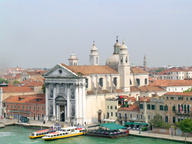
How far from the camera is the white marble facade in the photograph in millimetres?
48562

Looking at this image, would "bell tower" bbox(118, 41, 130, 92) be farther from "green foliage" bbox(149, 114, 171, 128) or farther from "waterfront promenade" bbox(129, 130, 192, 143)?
"green foliage" bbox(149, 114, 171, 128)

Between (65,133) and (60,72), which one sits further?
(60,72)

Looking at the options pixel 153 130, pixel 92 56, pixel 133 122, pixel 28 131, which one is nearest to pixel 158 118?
pixel 153 130

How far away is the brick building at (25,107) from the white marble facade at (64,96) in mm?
2092

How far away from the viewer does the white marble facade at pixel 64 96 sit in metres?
48.6

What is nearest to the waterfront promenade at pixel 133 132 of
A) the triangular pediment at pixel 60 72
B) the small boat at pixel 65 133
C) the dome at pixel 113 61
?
the small boat at pixel 65 133

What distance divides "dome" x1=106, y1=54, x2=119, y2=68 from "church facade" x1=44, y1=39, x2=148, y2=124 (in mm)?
1067

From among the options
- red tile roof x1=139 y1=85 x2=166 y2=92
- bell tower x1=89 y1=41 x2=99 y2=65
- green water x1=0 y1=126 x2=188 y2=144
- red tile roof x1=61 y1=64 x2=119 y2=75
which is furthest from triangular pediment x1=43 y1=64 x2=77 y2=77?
red tile roof x1=139 y1=85 x2=166 y2=92

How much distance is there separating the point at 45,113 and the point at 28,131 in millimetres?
5947

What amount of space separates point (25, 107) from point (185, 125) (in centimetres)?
2407

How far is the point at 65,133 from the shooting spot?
142 ft

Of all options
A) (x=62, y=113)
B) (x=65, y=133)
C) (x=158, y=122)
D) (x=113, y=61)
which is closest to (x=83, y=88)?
(x=62, y=113)

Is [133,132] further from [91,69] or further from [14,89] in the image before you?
[14,89]

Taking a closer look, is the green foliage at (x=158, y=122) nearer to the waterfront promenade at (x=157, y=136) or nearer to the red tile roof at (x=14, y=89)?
the waterfront promenade at (x=157, y=136)
